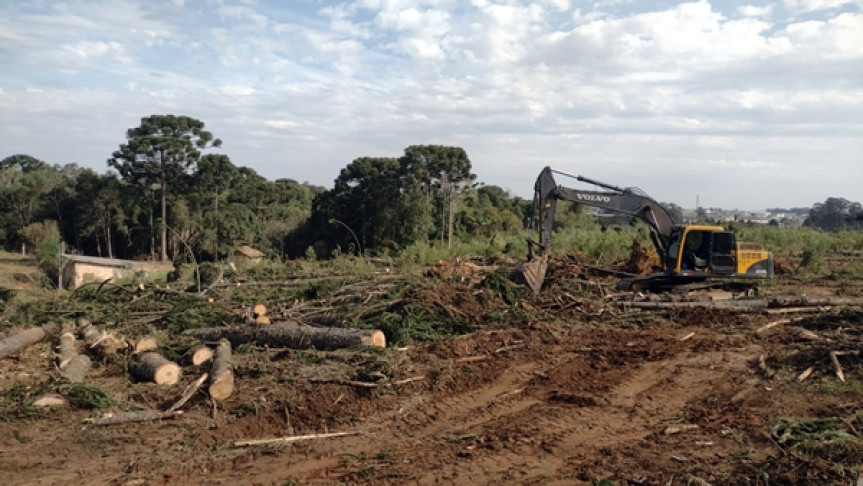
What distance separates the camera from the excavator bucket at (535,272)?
13406mm

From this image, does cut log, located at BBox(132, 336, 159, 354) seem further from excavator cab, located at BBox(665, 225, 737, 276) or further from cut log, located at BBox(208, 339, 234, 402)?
excavator cab, located at BBox(665, 225, 737, 276)

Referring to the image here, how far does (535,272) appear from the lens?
44.4 feet

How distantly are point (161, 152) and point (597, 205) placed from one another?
109 feet

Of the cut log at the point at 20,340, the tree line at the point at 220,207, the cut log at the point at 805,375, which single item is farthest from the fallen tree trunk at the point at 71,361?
the tree line at the point at 220,207

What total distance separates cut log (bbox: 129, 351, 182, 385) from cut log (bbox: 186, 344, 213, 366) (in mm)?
262

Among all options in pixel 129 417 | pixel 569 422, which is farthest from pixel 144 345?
pixel 569 422

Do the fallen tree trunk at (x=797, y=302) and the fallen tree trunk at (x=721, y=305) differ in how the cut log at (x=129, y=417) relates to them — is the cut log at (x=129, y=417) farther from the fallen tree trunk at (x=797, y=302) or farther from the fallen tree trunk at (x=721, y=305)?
the fallen tree trunk at (x=797, y=302)

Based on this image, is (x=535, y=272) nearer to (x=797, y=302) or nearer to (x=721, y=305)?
(x=721, y=305)

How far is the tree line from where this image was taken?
112 ft

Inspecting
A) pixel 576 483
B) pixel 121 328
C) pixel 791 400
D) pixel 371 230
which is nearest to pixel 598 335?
pixel 791 400

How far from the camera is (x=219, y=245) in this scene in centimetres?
3628

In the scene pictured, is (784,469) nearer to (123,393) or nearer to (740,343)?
(740,343)

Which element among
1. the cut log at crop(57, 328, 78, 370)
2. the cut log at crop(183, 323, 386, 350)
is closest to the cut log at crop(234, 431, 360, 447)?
the cut log at crop(183, 323, 386, 350)

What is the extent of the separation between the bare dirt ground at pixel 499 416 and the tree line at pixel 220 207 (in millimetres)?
23266
